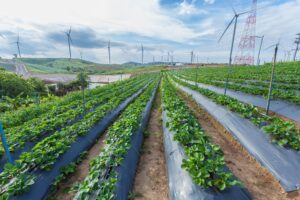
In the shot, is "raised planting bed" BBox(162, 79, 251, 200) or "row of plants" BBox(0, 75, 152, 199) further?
"row of plants" BBox(0, 75, 152, 199)

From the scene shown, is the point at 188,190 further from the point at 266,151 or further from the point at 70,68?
the point at 70,68

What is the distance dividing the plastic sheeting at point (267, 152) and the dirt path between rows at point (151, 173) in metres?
2.62

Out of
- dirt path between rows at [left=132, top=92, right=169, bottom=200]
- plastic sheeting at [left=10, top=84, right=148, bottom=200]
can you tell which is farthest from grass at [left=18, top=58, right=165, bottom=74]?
dirt path between rows at [left=132, top=92, right=169, bottom=200]

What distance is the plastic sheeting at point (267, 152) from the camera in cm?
356

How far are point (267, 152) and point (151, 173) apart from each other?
126 inches

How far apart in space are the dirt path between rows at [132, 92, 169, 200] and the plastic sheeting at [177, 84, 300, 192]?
Result: 262 cm

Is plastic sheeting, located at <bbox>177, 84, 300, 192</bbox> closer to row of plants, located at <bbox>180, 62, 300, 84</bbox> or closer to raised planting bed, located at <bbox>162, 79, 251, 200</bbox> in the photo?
raised planting bed, located at <bbox>162, 79, 251, 200</bbox>

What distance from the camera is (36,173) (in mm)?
3594

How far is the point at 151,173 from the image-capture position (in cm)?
443

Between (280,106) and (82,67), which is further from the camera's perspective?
(82,67)

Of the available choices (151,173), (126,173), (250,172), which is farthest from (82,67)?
(250,172)

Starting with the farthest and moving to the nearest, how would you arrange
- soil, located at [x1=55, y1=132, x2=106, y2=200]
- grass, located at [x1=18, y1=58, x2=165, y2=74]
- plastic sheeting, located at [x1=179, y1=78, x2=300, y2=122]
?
grass, located at [x1=18, y1=58, x2=165, y2=74] → plastic sheeting, located at [x1=179, y1=78, x2=300, y2=122] → soil, located at [x1=55, y1=132, x2=106, y2=200]

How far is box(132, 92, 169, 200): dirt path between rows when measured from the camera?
12.1ft

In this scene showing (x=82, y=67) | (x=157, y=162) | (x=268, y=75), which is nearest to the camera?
(x=157, y=162)
